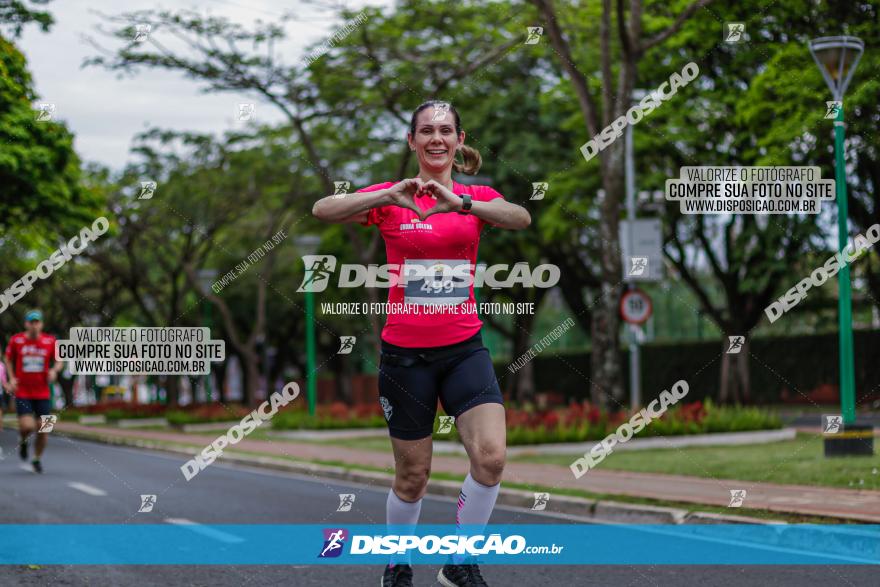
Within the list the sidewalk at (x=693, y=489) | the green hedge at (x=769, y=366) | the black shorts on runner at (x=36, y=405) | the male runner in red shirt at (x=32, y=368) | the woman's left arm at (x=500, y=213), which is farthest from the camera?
the green hedge at (x=769, y=366)

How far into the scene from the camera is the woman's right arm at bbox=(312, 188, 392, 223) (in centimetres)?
473

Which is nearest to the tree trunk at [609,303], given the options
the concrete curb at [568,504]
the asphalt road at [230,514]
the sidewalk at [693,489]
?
the sidewalk at [693,489]

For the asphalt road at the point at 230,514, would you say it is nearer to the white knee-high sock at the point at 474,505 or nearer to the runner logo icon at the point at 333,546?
the runner logo icon at the point at 333,546

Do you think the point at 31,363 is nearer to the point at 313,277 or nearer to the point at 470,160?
the point at 313,277

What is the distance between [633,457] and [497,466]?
10037mm

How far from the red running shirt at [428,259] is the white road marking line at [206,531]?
359 cm

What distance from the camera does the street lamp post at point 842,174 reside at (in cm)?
1210

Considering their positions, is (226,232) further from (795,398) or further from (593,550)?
(593,550)

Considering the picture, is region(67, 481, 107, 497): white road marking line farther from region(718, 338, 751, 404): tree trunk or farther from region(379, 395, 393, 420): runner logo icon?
region(718, 338, 751, 404): tree trunk

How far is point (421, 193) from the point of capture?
15.5 feet

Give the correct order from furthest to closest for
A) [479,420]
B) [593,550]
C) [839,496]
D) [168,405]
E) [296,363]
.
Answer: [296,363] < [168,405] < [839,496] < [593,550] < [479,420]

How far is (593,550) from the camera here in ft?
24.4

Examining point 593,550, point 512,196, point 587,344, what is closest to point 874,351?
point 512,196

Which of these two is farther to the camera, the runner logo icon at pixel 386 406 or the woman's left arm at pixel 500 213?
the runner logo icon at pixel 386 406
